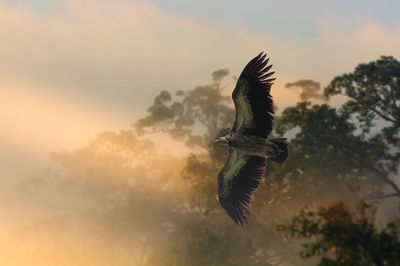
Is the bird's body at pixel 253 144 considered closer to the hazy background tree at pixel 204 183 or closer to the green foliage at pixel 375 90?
the hazy background tree at pixel 204 183

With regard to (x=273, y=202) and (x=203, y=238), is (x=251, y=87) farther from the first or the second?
(x=203, y=238)

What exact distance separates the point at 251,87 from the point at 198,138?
149 feet

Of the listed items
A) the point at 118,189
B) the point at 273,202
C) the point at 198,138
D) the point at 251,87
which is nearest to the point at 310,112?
the point at 273,202

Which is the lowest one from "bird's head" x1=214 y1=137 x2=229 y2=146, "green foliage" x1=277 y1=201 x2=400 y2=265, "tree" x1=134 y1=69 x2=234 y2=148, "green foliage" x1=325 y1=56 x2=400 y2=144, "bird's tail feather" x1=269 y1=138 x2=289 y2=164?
"green foliage" x1=277 y1=201 x2=400 y2=265

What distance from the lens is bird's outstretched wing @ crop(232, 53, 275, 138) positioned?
33.8 feet

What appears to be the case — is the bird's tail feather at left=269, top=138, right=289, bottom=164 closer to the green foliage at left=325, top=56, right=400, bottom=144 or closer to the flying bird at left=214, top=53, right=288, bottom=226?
the flying bird at left=214, top=53, right=288, bottom=226

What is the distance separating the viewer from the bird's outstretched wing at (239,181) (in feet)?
42.6

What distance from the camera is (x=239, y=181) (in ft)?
43.7

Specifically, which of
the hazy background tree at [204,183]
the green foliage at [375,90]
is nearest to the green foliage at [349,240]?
the hazy background tree at [204,183]

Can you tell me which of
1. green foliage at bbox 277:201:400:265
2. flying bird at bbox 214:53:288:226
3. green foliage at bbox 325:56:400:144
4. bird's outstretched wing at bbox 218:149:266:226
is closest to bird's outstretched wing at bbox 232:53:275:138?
flying bird at bbox 214:53:288:226

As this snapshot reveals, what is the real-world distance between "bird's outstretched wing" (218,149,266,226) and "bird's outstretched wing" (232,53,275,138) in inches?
75.0

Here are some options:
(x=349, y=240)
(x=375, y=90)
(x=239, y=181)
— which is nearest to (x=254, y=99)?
(x=239, y=181)

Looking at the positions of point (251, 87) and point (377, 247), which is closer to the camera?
point (251, 87)

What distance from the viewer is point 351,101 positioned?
95.6 feet
